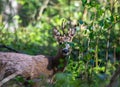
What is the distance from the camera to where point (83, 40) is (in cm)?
752

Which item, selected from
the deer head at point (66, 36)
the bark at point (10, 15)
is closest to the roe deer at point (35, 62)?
the deer head at point (66, 36)

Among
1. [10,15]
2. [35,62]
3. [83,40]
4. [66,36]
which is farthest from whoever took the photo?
[10,15]

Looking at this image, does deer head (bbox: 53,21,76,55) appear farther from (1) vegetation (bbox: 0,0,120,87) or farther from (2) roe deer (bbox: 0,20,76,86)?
(1) vegetation (bbox: 0,0,120,87)

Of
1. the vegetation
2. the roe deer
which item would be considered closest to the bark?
the vegetation

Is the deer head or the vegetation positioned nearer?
the vegetation

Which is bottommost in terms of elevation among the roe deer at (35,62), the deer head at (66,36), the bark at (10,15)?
the roe deer at (35,62)

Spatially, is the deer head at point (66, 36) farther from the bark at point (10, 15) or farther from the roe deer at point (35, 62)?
the bark at point (10, 15)

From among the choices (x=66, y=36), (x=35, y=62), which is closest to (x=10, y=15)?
(x=35, y=62)

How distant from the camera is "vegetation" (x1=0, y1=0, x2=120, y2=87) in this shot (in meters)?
6.62

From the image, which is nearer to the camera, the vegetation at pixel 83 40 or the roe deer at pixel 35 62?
the vegetation at pixel 83 40

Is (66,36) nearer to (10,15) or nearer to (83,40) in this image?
(83,40)

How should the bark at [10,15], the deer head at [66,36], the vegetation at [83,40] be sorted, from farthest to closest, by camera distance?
1. the bark at [10,15]
2. the deer head at [66,36]
3. the vegetation at [83,40]

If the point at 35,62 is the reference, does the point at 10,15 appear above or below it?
above

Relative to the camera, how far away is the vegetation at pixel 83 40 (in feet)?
21.7
